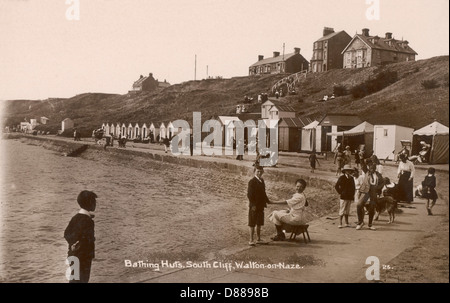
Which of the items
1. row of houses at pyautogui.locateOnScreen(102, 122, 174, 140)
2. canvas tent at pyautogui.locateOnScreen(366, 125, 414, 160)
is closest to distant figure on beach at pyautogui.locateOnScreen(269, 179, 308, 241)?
canvas tent at pyautogui.locateOnScreen(366, 125, 414, 160)

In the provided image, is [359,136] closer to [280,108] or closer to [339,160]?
[339,160]

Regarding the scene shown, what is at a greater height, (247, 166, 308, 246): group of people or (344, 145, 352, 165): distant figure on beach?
(344, 145, 352, 165): distant figure on beach

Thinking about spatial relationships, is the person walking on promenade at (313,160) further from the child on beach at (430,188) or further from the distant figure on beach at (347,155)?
the child on beach at (430,188)

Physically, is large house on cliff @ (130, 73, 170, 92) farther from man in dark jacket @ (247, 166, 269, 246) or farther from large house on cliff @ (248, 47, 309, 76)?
man in dark jacket @ (247, 166, 269, 246)

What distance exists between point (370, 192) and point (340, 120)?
298cm

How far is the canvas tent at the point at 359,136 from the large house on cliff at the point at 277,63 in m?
1.88

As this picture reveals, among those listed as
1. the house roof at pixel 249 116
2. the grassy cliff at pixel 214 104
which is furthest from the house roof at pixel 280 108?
the house roof at pixel 249 116

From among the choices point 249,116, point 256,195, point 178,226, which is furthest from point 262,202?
point 178,226

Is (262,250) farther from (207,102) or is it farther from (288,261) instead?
(207,102)

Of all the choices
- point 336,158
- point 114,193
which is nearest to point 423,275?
point 336,158

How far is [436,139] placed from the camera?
5371 mm

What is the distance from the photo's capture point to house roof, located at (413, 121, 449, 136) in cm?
546

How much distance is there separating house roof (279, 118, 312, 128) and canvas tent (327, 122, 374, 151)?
1.24m

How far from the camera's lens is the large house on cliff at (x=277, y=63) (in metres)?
8.58
